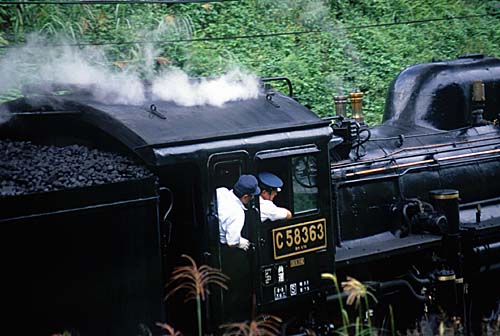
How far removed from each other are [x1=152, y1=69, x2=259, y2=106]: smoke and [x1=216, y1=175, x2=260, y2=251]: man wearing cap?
2.69 ft

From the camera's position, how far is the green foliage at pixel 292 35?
12.9 m

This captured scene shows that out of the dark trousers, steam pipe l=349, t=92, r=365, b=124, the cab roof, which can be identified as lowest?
the dark trousers

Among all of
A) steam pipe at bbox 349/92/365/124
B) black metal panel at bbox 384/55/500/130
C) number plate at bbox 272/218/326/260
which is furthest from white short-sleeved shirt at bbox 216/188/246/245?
black metal panel at bbox 384/55/500/130

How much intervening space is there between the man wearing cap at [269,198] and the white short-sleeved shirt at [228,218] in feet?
1.01

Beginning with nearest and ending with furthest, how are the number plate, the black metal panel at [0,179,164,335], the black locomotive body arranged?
1. the black metal panel at [0,179,164,335]
2. the number plate
3. the black locomotive body

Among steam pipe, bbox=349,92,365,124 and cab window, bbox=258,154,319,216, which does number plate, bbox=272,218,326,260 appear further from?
steam pipe, bbox=349,92,365,124

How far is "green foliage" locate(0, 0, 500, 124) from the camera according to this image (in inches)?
506

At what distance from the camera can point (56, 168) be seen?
535 centimetres

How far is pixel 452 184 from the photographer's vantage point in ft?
29.0

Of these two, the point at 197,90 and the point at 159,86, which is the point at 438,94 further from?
the point at 159,86

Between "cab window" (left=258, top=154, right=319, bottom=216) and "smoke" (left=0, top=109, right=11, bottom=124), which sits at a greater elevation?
"smoke" (left=0, top=109, right=11, bottom=124)

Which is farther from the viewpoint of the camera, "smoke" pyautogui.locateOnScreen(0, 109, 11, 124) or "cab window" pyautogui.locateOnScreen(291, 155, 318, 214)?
"cab window" pyautogui.locateOnScreen(291, 155, 318, 214)

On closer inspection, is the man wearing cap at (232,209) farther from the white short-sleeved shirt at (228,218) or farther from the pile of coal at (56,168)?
the pile of coal at (56,168)

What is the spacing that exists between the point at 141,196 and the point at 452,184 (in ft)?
14.6
